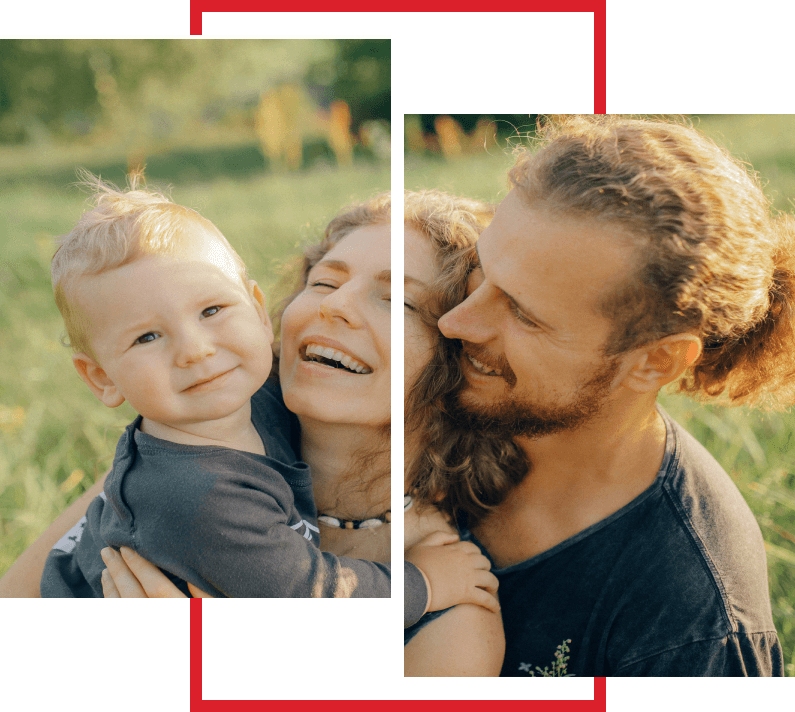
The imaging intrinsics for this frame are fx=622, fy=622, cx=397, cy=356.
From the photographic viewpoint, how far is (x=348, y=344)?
165cm

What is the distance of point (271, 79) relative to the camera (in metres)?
2.23

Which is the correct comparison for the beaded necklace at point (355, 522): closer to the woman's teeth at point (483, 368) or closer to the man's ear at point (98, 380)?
the woman's teeth at point (483, 368)

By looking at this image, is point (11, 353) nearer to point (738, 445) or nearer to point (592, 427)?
point (592, 427)

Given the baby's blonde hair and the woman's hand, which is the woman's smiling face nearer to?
the baby's blonde hair

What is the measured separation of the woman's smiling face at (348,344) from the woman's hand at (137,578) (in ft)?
1.66

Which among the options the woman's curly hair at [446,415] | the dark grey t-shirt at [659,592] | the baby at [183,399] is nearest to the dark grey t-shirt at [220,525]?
the baby at [183,399]

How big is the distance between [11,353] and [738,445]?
137 inches

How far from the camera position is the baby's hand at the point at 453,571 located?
1.61m

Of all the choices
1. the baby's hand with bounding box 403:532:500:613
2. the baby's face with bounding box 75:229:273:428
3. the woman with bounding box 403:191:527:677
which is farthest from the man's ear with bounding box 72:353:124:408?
the baby's hand with bounding box 403:532:500:613

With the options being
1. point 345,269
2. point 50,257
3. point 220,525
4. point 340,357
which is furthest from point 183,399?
point 50,257

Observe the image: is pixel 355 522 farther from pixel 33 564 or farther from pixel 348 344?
pixel 33 564

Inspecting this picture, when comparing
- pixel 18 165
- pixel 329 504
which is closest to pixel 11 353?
pixel 18 165
